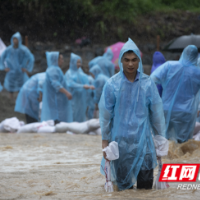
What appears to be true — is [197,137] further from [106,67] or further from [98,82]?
[106,67]

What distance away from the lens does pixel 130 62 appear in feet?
10.6

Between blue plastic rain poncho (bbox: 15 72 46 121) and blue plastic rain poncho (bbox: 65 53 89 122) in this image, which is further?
blue plastic rain poncho (bbox: 65 53 89 122)

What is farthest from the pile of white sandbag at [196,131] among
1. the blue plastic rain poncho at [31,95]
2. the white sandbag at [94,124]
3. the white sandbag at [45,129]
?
the blue plastic rain poncho at [31,95]

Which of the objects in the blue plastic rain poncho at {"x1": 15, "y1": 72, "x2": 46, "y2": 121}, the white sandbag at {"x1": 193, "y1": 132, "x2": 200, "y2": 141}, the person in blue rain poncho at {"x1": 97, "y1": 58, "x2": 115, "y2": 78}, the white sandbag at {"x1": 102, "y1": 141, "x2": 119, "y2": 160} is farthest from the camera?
the person in blue rain poncho at {"x1": 97, "y1": 58, "x2": 115, "y2": 78}

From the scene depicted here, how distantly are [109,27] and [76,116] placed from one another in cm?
786

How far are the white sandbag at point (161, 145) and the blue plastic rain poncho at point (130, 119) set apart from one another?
0.14ft

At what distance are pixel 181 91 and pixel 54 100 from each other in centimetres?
372

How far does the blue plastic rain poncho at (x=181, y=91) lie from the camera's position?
5.62m

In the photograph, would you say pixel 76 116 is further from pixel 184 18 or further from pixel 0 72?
pixel 184 18

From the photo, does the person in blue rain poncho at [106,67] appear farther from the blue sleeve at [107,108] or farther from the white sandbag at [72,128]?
the blue sleeve at [107,108]

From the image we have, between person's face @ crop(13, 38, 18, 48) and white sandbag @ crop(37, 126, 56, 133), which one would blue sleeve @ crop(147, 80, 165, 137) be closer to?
white sandbag @ crop(37, 126, 56, 133)
